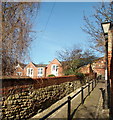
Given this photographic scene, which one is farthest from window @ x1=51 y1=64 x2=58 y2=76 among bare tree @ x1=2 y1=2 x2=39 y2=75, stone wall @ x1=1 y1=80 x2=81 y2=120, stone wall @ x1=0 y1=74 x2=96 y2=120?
bare tree @ x1=2 y1=2 x2=39 y2=75

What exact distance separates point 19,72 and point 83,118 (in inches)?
135

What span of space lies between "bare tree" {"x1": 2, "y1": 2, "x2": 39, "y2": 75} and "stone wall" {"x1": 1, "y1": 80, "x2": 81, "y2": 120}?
1.19 meters

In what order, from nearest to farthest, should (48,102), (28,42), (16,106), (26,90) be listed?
1. (16,106)
2. (26,90)
3. (28,42)
4. (48,102)

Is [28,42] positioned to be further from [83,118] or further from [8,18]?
[83,118]

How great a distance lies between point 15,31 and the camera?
18.3ft

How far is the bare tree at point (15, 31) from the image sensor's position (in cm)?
506

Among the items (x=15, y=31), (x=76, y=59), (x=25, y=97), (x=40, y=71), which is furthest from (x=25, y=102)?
(x=40, y=71)

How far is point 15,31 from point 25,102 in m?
3.31

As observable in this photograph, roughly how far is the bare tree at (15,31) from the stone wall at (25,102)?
1.19 meters

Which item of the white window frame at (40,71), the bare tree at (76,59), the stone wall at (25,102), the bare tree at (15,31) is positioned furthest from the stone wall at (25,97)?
the white window frame at (40,71)

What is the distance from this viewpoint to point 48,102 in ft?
21.7

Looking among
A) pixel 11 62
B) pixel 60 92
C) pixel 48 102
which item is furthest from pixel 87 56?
pixel 11 62

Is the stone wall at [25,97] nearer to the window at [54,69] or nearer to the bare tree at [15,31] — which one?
the bare tree at [15,31]

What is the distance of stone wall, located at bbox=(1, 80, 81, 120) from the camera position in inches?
166
